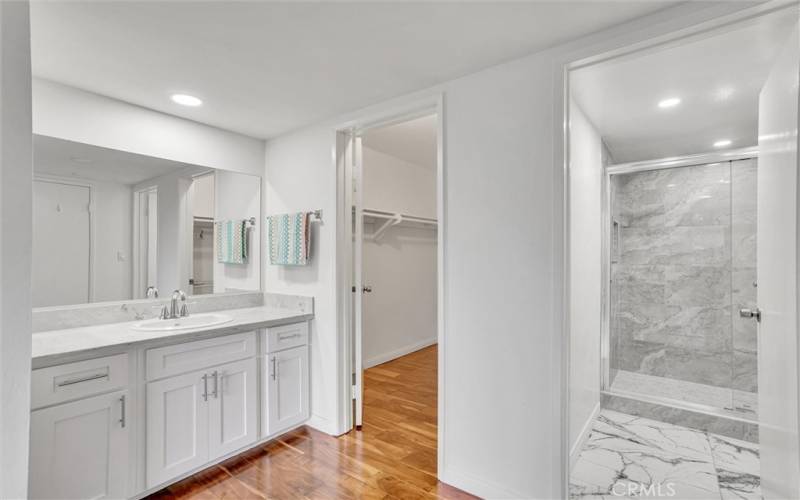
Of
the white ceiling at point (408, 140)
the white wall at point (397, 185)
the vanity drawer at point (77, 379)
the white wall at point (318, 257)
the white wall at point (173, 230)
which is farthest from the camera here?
the white wall at point (397, 185)

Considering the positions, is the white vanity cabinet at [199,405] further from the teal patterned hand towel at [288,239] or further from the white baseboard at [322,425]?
the teal patterned hand towel at [288,239]

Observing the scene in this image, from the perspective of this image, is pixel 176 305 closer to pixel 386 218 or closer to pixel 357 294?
pixel 357 294

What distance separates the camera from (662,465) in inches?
86.0

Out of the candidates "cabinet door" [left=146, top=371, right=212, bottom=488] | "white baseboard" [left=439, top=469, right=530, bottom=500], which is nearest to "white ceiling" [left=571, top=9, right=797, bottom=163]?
"white baseboard" [left=439, top=469, right=530, bottom=500]

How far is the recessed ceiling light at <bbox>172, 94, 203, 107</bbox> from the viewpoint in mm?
2186

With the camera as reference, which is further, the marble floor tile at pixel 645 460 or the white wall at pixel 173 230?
the white wall at pixel 173 230

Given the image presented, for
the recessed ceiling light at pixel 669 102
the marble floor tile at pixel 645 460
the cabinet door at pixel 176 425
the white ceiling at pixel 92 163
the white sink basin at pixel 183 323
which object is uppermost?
the recessed ceiling light at pixel 669 102

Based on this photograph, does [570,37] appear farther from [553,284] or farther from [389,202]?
[389,202]

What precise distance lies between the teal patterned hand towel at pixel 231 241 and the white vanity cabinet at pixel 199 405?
2.59 ft

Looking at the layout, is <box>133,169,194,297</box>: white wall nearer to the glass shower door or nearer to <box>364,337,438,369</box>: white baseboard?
<box>364,337,438,369</box>: white baseboard

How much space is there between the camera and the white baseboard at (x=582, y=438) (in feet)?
7.16

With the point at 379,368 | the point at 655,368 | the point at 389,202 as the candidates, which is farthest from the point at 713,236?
the point at 379,368

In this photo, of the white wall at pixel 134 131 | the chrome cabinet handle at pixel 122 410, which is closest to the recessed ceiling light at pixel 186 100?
the white wall at pixel 134 131

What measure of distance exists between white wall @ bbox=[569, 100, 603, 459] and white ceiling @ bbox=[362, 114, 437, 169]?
3.91 feet
